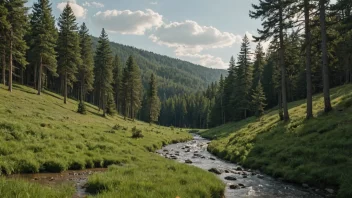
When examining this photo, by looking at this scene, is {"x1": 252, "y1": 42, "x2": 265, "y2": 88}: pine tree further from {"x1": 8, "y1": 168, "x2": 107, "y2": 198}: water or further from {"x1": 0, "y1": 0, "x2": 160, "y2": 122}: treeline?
{"x1": 8, "y1": 168, "x2": 107, "y2": 198}: water

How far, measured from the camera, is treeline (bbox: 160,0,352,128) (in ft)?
84.0

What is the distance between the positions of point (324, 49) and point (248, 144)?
35.0 ft

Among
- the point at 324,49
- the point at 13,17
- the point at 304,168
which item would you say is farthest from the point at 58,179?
the point at 13,17

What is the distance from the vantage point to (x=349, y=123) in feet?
65.5

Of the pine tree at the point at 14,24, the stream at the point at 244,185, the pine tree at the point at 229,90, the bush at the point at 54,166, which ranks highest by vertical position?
the pine tree at the point at 14,24

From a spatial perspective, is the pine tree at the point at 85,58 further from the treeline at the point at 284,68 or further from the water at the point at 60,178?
the water at the point at 60,178

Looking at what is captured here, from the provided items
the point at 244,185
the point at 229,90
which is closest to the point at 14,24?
the point at 244,185

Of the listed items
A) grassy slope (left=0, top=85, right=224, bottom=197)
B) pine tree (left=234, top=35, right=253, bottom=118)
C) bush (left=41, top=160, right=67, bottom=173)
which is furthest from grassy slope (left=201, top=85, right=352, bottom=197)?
pine tree (left=234, top=35, right=253, bottom=118)

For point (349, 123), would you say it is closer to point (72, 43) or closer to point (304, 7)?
point (304, 7)

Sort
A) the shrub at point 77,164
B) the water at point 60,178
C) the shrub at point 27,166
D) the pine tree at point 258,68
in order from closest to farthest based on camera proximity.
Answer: the water at point 60,178
the shrub at point 27,166
the shrub at point 77,164
the pine tree at point 258,68

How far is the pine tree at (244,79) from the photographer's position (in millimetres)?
70188

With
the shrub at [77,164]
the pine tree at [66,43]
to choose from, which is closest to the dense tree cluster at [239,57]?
the pine tree at [66,43]

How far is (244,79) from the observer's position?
7075 cm

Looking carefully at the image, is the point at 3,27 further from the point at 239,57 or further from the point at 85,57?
the point at 239,57
